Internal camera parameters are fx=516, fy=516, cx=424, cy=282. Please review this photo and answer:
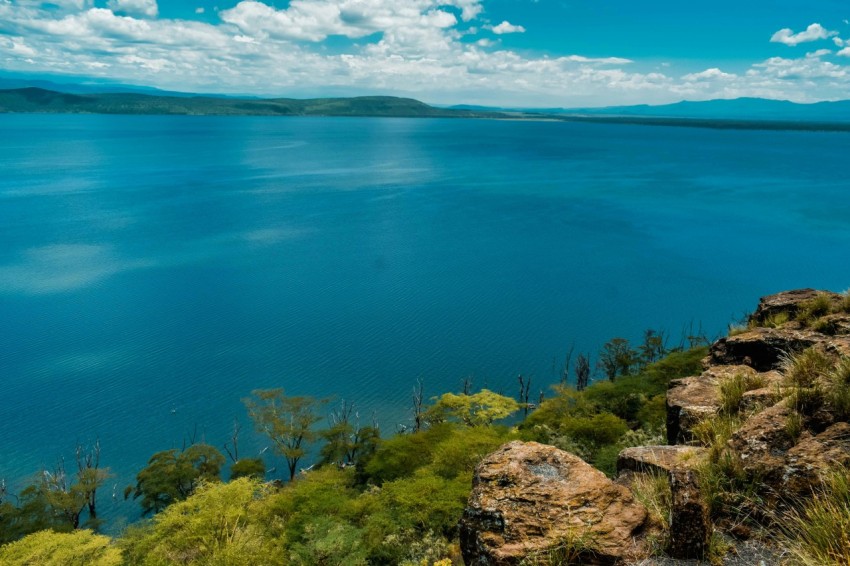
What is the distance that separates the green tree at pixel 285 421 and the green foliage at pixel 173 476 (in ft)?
13.8

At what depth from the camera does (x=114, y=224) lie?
89938 millimetres

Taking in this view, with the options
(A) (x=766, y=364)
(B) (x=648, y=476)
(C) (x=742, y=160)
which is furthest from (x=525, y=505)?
(C) (x=742, y=160)

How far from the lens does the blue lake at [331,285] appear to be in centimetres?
4303

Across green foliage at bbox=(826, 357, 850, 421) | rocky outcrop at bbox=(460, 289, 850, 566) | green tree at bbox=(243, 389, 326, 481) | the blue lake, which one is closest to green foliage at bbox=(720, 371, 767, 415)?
rocky outcrop at bbox=(460, 289, 850, 566)

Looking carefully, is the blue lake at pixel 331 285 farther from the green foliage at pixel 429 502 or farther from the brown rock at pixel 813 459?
the brown rock at pixel 813 459

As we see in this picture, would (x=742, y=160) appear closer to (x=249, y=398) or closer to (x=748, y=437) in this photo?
(x=249, y=398)

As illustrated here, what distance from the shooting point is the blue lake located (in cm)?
4303

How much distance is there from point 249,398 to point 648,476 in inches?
1458

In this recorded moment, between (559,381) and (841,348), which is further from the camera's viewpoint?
(559,381)

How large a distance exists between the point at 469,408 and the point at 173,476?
749 inches

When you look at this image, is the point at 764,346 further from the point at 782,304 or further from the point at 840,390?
the point at 840,390

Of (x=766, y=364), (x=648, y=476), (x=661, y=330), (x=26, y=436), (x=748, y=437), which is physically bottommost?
(x=26, y=436)

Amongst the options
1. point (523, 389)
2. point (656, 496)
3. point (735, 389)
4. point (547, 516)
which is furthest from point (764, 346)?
point (523, 389)

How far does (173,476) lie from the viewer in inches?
1222
